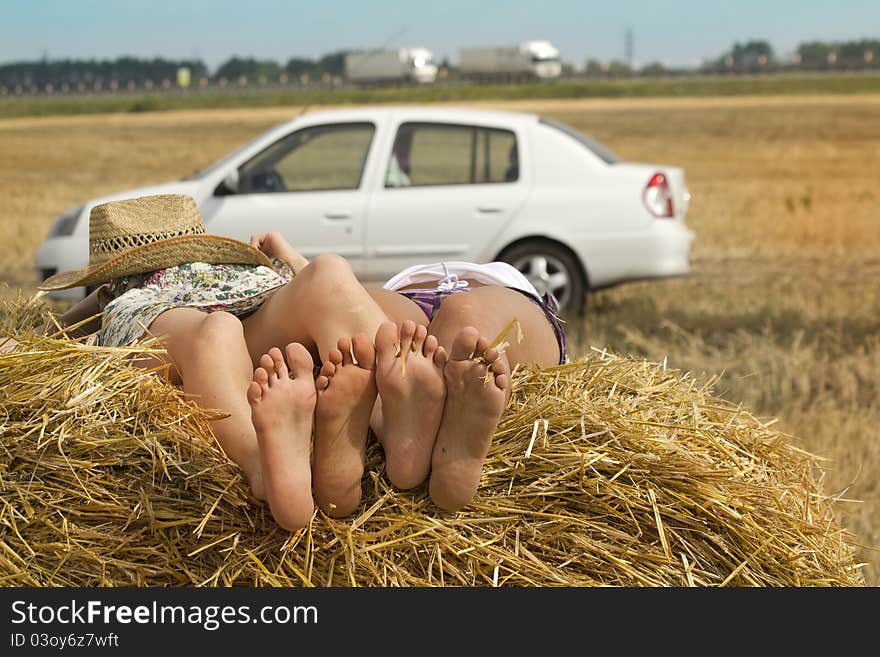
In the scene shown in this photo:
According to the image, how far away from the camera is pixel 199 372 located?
2.62 m

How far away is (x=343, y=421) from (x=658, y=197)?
255 inches

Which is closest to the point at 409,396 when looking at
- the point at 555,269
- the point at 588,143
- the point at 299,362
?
→ the point at 299,362

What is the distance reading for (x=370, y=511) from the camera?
2412mm

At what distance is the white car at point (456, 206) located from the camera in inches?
328

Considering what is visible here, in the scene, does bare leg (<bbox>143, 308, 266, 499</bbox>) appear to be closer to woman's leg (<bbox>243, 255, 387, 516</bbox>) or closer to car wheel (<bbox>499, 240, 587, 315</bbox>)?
woman's leg (<bbox>243, 255, 387, 516</bbox>)

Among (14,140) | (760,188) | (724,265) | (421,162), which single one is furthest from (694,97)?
(421,162)

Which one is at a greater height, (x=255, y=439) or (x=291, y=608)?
(x=255, y=439)

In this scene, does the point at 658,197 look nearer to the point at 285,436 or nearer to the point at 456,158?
the point at 456,158

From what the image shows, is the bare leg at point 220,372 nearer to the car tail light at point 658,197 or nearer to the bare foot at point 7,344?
the bare foot at point 7,344

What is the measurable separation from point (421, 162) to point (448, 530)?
656 centimetres

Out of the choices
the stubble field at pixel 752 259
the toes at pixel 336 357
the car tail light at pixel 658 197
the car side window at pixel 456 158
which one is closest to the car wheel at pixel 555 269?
the stubble field at pixel 752 259

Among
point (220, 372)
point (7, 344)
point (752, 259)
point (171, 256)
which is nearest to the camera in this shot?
point (220, 372)

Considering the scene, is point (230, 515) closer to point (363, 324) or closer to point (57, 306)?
point (363, 324)

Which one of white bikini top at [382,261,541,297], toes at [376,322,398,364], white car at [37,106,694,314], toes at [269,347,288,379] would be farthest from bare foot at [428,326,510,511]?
white car at [37,106,694,314]
